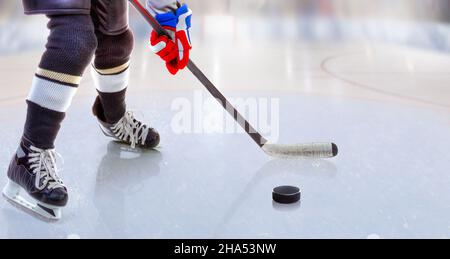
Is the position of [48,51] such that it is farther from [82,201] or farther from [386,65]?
[386,65]

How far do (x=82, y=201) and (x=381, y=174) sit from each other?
707 millimetres

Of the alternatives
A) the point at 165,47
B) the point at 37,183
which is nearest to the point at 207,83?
the point at 165,47

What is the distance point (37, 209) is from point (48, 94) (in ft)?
0.77

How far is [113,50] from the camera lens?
152 centimetres

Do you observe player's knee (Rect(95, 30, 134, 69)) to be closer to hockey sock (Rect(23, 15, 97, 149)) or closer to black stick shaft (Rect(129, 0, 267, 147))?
black stick shaft (Rect(129, 0, 267, 147))

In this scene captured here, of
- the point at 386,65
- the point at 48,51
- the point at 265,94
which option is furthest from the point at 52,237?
the point at 386,65

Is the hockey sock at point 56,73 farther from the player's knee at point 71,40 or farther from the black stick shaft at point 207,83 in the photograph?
the black stick shaft at point 207,83

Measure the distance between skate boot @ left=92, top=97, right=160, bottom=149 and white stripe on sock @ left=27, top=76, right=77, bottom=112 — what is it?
440 mm

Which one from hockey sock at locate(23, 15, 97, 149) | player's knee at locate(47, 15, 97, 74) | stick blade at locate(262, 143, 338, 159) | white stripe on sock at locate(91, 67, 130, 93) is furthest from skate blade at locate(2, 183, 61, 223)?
stick blade at locate(262, 143, 338, 159)

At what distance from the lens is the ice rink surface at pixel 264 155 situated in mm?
1153

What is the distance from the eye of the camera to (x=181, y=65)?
4.59ft

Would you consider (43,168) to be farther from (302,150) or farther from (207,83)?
(302,150)

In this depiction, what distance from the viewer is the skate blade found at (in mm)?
1171

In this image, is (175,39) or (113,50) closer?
(175,39)
